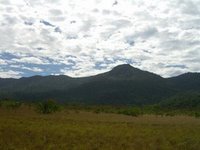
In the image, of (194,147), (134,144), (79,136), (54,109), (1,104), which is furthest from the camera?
(1,104)

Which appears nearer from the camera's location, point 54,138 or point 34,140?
point 34,140

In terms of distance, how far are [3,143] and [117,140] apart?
733cm

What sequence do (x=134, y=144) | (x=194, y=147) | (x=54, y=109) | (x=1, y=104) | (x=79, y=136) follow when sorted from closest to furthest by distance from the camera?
(x=194, y=147) → (x=134, y=144) → (x=79, y=136) → (x=54, y=109) → (x=1, y=104)

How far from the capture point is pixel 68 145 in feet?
68.9

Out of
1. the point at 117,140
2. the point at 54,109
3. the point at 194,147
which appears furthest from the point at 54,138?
the point at 54,109

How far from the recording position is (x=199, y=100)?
140 m

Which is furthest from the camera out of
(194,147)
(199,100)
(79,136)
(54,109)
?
(199,100)

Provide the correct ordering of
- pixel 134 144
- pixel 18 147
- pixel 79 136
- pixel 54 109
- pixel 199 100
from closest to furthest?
pixel 18 147, pixel 134 144, pixel 79 136, pixel 54 109, pixel 199 100

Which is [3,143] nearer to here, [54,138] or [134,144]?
[54,138]

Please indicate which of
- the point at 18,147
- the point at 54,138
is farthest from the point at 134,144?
the point at 18,147

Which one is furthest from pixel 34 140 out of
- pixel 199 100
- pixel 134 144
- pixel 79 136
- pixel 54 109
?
pixel 199 100

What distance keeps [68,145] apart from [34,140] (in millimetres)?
2453

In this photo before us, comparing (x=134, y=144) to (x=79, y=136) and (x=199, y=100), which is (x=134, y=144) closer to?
(x=79, y=136)

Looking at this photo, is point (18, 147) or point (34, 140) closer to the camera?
point (18, 147)
